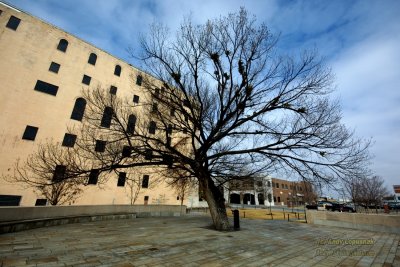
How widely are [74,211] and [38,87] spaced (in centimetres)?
1683

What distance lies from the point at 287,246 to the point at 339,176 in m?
4.65

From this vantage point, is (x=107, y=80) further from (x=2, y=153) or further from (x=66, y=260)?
(x=66, y=260)

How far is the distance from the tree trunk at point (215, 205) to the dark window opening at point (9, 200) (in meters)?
19.6

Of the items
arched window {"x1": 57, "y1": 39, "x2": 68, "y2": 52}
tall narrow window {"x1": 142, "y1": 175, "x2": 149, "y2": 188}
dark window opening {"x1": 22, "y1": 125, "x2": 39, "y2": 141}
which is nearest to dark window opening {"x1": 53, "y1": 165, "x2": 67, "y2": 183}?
dark window opening {"x1": 22, "y1": 125, "x2": 39, "y2": 141}

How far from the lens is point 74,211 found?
44.2ft

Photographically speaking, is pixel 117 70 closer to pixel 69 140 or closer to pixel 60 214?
pixel 69 140

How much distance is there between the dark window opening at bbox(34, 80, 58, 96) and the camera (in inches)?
888

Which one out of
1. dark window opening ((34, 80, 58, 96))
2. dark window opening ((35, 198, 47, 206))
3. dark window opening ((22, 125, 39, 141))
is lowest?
dark window opening ((35, 198, 47, 206))

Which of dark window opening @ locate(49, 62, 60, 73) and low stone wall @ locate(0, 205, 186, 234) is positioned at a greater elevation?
dark window opening @ locate(49, 62, 60, 73)

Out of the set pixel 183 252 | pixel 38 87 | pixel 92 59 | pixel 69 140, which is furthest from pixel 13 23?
pixel 183 252

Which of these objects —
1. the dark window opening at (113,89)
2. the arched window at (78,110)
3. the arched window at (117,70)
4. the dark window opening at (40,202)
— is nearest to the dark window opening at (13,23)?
the arched window at (78,110)

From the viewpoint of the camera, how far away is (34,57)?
901 inches

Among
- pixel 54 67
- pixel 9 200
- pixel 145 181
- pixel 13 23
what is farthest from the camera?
pixel 145 181

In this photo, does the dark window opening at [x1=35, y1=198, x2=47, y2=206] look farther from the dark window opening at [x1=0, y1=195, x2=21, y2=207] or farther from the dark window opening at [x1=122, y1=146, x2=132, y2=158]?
the dark window opening at [x1=122, y1=146, x2=132, y2=158]
